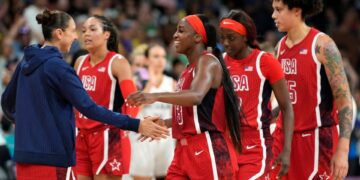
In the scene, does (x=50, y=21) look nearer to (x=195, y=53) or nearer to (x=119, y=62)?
(x=195, y=53)

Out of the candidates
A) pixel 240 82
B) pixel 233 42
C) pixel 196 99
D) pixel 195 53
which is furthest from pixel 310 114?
pixel 196 99

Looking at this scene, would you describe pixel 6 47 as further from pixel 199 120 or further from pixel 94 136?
pixel 199 120

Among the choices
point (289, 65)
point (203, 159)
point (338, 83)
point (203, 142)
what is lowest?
point (203, 159)

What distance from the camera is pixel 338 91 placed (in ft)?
24.0

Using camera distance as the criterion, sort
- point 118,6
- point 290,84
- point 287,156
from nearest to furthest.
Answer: point 287,156 → point 290,84 → point 118,6

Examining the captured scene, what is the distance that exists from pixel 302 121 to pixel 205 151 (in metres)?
1.03

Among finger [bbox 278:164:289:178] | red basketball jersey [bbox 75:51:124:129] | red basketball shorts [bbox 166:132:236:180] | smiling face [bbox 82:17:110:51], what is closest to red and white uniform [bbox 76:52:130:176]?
red basketball jersey [bbox 75:51:124:129]

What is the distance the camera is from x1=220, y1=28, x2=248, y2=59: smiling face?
778 centimetres

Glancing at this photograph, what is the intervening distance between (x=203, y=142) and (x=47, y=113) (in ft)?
4.22

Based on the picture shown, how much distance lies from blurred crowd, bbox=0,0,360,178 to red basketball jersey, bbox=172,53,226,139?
5.25 metres

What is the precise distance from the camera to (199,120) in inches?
278

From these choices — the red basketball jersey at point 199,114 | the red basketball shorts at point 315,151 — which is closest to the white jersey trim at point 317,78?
the red basketball shorts at point 315,151

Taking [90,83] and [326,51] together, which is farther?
[90,83]

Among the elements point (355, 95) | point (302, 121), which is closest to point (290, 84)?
point (302, 121)
